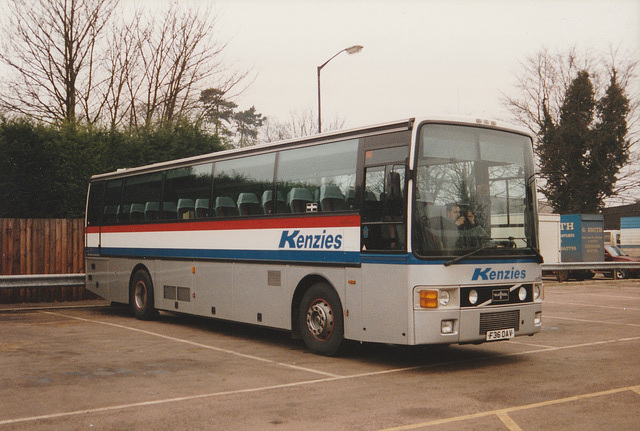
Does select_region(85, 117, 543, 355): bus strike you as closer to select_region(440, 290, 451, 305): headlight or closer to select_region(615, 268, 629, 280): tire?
select_region(440, 290, 451, 305): headlight

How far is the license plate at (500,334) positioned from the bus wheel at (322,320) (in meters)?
2.07

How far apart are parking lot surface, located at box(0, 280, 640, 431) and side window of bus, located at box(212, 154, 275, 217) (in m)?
2.31

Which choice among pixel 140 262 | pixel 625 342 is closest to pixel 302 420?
pixel 625 342

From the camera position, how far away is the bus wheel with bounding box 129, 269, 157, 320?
15.4 m

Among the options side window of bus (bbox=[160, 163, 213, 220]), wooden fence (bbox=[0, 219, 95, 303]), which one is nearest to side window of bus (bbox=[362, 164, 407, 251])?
side window of bus (bbox=[160, 163, 213, 220])

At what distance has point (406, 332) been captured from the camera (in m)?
9.22

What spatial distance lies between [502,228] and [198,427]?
527 centimetres

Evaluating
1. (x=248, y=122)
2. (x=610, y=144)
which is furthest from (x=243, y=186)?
(x=248, y=122)

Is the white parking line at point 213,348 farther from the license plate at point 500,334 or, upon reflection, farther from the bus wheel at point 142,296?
the license plate at point 500,334

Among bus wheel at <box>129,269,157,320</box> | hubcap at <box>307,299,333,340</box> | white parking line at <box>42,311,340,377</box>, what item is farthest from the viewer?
bus wheel at <box>129,269,157,320</box>

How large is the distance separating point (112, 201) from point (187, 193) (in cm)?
357

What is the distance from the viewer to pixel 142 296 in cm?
1575

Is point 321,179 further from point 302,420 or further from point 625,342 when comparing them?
point 625,342

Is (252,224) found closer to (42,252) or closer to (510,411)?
(510,411)
